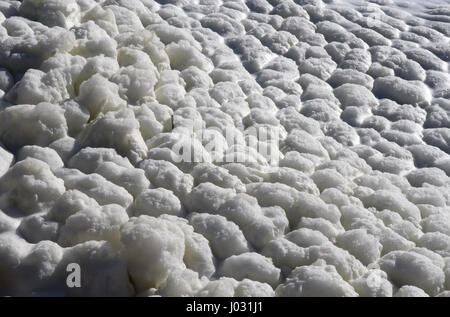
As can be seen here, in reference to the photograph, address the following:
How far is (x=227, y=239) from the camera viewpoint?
123 cm

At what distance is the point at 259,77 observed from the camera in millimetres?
1901

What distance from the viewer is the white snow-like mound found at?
1134 mm

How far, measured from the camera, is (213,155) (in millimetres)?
1467

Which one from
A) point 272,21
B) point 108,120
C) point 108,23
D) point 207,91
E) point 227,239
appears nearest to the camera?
point 227,239

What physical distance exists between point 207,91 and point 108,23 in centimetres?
39

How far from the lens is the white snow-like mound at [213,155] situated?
113 cm

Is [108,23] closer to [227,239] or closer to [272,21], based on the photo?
[272,21]
